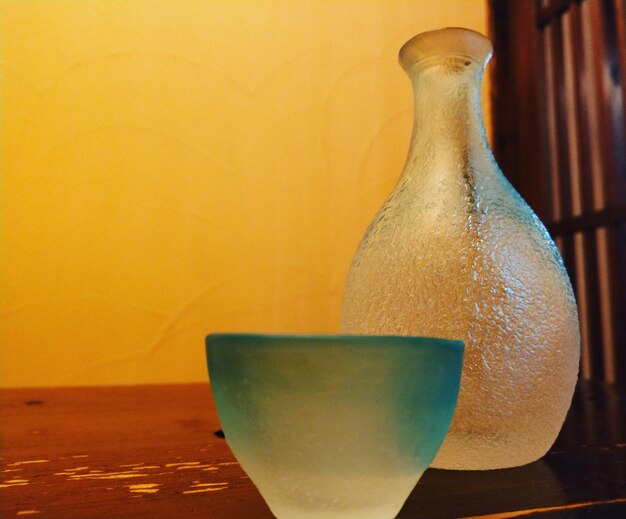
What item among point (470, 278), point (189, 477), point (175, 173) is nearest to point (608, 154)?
point (175, 173)

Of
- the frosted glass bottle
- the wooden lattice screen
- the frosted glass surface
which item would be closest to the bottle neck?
the frosted glass bottle

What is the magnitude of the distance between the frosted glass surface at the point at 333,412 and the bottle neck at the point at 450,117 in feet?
0.64

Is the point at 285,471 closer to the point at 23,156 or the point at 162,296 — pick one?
the point at 162,296

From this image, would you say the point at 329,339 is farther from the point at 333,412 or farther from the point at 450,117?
the point at 450,117

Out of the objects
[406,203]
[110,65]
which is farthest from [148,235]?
[406,203]

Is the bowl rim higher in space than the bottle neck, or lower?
lower

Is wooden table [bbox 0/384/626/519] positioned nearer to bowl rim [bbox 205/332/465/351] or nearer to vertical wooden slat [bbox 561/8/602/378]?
bowl rim [bbox 205/332/465/351]

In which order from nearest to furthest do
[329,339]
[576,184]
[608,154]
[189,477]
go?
[329,339], [189,477], [608,154], [576,184]

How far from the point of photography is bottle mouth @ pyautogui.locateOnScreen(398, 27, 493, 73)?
0.39 meters

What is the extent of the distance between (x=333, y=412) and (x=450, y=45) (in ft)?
0.91

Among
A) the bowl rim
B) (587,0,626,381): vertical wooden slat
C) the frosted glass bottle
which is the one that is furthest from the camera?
(587,0,626,381): vertical wooden slat

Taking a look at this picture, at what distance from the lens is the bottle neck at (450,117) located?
1.34 ft

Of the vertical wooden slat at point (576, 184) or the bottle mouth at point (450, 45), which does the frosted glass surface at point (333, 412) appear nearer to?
the bottle mouth at point (450, 45)

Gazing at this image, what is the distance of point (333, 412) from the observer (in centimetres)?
23
